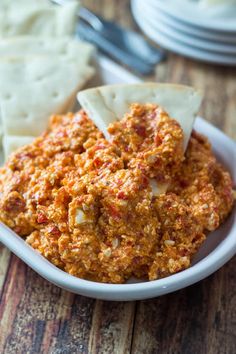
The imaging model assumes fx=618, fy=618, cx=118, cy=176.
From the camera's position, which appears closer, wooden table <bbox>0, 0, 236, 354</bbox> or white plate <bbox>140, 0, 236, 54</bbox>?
wooden table <bbox>0, 0, 236, 354</bbox>

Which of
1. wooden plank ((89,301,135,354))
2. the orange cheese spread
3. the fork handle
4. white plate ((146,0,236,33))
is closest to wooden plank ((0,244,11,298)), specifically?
the orange cheese spread

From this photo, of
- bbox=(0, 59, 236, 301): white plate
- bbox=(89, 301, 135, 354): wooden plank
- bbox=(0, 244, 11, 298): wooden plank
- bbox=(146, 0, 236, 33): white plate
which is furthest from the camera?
bbox=(146, 0, 236, 33): white plate

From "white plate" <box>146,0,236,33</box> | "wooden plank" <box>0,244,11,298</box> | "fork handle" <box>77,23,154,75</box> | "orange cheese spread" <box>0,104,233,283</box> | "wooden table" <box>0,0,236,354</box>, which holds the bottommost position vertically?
"wooden plank" <box>0,244,11,298</box>

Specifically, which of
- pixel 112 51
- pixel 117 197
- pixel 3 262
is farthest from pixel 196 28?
pixel 3 262

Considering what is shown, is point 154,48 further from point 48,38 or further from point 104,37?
point 48,38

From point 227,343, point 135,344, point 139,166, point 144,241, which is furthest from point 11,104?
point 227,343

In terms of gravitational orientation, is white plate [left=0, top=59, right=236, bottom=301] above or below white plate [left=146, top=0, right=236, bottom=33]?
below

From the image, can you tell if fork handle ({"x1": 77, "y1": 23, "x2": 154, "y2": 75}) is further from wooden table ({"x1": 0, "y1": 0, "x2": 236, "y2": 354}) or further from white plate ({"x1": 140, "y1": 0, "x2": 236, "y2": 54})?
wooden table ({"x1": 0, "y1": 0, "x2": 236, "y2": 354})
